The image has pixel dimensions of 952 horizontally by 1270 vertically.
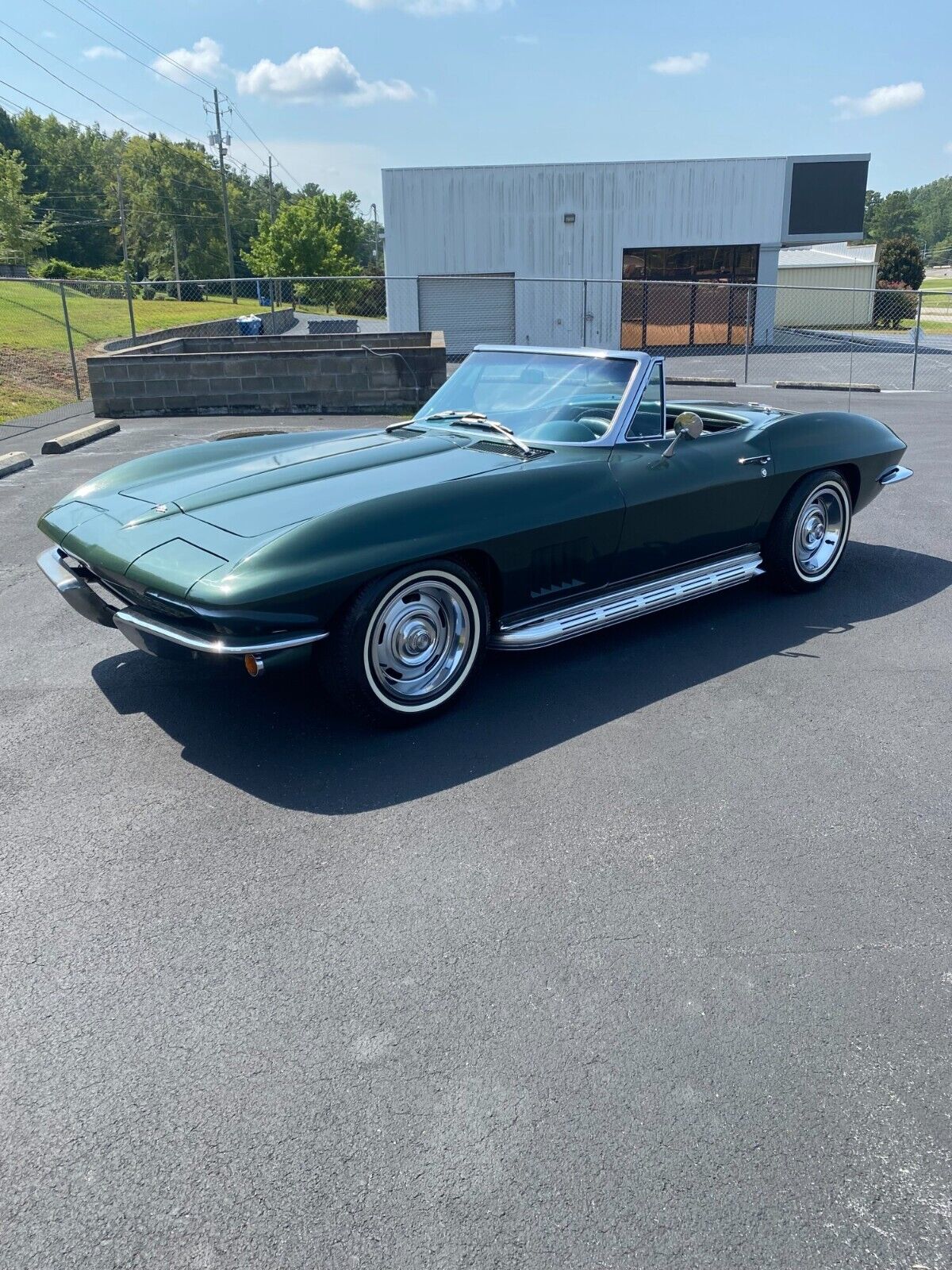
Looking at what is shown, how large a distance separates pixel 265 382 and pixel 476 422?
9.45m

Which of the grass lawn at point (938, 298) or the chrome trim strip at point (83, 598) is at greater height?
the grass lawn at point (938, 298)

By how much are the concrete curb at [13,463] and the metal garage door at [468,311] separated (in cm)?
1953

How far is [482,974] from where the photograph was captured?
2.58 meters

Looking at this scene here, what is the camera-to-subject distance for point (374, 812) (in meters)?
3.38

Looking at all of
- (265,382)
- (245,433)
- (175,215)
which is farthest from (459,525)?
(175,215)

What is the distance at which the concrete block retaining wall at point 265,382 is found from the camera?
13492 millimetres

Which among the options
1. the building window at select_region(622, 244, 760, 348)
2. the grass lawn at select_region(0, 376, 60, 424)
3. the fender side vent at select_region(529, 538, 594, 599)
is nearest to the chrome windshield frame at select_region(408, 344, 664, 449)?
the fender side vent at select_region(529, 538, 594, 599)

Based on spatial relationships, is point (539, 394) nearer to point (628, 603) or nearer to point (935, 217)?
point (628, 603)

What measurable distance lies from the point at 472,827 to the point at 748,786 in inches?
40.1

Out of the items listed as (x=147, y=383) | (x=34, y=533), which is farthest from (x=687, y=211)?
(x=34, y=533)

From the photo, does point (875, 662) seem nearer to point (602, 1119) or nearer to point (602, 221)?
point (602, 1119)

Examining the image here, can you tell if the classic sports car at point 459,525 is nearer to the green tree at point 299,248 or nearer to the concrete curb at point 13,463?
the concrete curb at point 13,463

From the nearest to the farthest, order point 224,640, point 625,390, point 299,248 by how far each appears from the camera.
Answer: point 224,640, point 625,390, point 299,248

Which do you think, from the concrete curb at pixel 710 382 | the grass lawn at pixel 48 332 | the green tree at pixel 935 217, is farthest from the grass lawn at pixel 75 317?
the green tree at pixel 935 217
